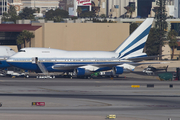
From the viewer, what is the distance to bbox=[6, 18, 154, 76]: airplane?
58.7 meters

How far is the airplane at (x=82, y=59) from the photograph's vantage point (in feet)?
193

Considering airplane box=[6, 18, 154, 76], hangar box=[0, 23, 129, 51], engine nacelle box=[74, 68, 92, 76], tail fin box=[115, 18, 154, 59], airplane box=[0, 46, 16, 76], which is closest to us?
engine nacelle box=[74, 68, 92, 76]

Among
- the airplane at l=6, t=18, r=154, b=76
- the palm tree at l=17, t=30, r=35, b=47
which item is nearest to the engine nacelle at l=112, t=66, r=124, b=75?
the airplane at l=6, t=18, r=154, b=76

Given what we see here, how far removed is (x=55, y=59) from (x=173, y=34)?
114137 millimetres

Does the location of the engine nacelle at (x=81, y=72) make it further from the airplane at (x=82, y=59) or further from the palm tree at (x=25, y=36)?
the palm tree at (x=25, y=36)

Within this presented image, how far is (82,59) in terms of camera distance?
200 ft

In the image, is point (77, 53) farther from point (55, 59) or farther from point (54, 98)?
point (54, 98)

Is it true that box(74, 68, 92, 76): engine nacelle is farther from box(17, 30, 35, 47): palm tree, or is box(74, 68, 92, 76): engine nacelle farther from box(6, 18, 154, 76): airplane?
box(17, 30, 35, 47): palm tree

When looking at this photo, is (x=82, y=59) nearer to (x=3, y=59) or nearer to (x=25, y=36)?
(x=3, y=59)

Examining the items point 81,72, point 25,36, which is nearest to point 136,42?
point 81,72

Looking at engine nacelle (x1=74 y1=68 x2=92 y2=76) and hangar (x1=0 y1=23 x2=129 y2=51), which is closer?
engine nacelle (x1=74 y1=68 x2=92 y2=76)

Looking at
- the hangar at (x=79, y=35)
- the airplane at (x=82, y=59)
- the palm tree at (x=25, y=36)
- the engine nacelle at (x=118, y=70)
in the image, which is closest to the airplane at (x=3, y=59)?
the airplane at (x=82, y=59)

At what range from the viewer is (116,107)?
97.4ft

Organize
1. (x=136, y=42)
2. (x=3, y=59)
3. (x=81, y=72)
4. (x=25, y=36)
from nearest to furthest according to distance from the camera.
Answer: (x=81, y=72)
(x=136, y=42)
(x=3, y=59)
(x=25, y=36)
